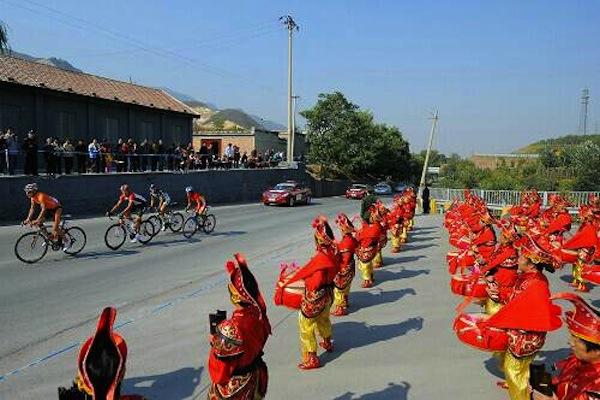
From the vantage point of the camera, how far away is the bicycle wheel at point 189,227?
19.0m

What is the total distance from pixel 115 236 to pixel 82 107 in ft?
51.6

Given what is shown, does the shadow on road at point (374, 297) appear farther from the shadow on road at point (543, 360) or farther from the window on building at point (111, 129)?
the window on building at point (111, 129)

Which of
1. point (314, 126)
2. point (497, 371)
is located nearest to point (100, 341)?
point (497, 371)

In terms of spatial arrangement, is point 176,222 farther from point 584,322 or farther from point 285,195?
point 584,322

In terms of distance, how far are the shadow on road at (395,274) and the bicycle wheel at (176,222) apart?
8378mm

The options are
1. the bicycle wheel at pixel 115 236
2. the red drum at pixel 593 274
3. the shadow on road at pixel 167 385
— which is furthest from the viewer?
the bicycle wheel at pixel 115 236

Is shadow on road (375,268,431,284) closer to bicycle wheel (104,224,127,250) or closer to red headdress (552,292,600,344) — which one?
bicycle wheel (104,224,127,250)

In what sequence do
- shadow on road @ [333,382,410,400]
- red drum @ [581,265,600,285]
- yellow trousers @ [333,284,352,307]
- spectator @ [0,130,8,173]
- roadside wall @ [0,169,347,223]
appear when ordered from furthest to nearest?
roadside wall @ [0,169,347,223] → spectator @ [0,130,8,173] → red drum @ [581,265,600,285] → yellow trousers @ [333,284,352,307] → shadow on road @ [333,382,410,400]

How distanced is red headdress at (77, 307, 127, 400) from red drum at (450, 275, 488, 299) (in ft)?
16.2

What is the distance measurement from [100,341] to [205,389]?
107 inches

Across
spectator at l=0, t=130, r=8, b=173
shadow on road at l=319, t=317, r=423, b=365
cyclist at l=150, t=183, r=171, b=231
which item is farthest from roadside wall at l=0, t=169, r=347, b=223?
shadow on road at l=319, t=317, r=423, b=365

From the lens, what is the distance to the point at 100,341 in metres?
3.88

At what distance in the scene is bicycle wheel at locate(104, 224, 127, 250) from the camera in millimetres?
15828

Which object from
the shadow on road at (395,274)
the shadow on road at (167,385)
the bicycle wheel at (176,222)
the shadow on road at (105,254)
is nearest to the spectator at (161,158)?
the bicycle wheel at (176,222)
